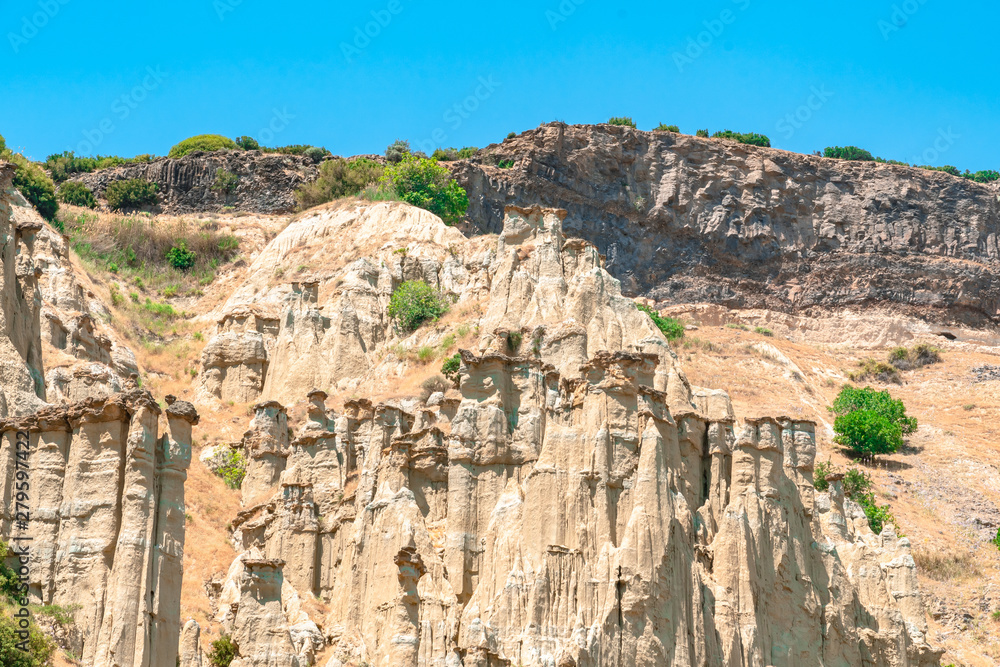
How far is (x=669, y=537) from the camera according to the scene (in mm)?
35094

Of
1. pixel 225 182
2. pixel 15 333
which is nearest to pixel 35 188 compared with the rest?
pixel 225 182

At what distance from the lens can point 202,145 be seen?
371ft

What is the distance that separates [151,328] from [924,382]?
168 feet

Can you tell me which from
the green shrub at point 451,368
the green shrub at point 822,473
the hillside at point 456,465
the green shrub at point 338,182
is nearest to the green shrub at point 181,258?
the hillside at point 456,465

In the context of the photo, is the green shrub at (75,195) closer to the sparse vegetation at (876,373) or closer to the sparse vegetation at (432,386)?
the sparse vegetation at (432,386)

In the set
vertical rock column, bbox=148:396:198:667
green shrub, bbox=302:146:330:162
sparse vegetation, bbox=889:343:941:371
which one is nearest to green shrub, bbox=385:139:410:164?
green shrub, bbox=302:146:330:162

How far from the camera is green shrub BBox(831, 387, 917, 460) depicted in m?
69.2

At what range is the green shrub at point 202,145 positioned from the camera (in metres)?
112

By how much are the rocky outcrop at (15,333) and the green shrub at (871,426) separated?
45789 mm

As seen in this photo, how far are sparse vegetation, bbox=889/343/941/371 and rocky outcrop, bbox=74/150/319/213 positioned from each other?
4559cm

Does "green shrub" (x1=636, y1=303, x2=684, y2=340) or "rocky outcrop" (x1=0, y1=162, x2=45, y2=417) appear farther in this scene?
"green shrub" (x1=636, y1=303, x2=684, y2=340)

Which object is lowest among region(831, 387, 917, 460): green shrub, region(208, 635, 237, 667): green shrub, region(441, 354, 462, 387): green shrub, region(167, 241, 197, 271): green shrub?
region(208, 635, 237, 667): green shrub

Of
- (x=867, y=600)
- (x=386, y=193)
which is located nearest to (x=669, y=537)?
(x=867, y=600)

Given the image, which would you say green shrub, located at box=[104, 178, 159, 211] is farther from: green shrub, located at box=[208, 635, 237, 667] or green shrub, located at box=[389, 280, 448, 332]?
green shrub, located at box=[208, 635, 237, 667]
